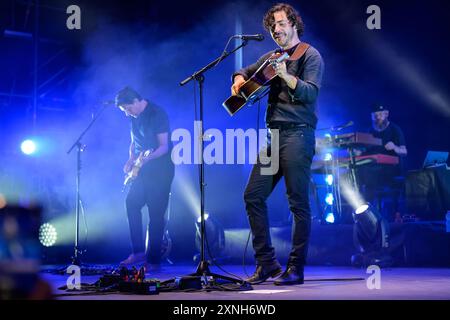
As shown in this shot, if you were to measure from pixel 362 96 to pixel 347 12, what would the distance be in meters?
1.35

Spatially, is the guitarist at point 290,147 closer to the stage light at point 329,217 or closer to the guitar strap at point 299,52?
the guitar strap at point 299,52

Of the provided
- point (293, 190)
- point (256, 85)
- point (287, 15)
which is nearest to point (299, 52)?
point (287, 15)

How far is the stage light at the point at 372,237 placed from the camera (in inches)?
254

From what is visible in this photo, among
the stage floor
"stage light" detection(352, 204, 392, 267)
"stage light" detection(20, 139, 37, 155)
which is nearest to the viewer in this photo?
the stage floor

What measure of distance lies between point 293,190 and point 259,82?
0.84 meters

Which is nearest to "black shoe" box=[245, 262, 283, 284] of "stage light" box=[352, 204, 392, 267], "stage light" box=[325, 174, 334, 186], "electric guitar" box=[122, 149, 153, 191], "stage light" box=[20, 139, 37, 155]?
"stage light" box=[352, 204, 392, 267]

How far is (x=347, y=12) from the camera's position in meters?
8.88

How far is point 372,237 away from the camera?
647cm

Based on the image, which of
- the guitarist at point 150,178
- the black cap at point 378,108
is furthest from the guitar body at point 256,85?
the black cap at point 378,108

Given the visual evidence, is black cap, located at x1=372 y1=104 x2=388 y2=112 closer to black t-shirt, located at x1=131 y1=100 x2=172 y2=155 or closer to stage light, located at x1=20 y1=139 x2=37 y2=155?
black t-shirt, located at x1=131 y1=100 x2=172 y2=155

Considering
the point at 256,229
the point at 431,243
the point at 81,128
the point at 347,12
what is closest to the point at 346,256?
the point at 431,243

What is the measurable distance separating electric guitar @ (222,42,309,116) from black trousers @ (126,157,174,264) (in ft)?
6.86

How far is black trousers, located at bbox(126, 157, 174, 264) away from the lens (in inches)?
256

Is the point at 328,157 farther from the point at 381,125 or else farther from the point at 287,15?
the point at 287,15
